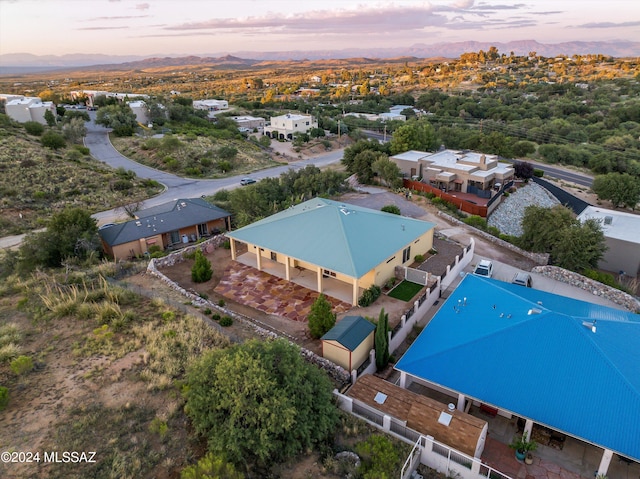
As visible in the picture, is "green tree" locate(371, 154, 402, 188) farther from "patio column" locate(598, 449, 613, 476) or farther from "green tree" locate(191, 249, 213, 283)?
"patio column" locate(598, 449, 613, 476)

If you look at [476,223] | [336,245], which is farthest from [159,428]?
[476,223]

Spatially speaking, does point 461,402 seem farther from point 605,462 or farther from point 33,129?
point 33,129

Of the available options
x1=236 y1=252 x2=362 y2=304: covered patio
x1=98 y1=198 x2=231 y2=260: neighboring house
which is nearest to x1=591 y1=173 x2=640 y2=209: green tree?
x1=236 y1=252 x2=362 y2=304: covered patio

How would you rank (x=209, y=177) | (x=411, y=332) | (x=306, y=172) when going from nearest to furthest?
(x=411, y=332) < (x=306, y=172) < (x=209, y=177)

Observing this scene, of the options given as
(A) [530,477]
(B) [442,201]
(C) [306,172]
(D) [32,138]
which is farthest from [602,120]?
(D) [32,138]

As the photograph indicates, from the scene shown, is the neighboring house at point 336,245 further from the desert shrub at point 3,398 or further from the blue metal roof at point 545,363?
the desert shrub at point 3,398

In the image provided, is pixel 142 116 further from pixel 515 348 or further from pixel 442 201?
pixel 515 348
